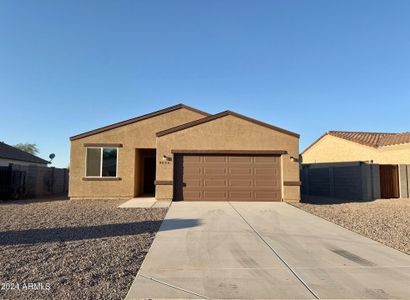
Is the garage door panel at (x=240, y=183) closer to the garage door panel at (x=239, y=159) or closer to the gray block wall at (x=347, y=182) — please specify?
the garage door panel at (x=239, y=159)

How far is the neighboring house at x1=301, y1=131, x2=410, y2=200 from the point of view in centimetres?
1837

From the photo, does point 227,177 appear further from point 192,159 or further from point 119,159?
point 119,159

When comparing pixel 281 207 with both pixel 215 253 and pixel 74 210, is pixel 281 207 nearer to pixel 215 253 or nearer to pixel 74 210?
pixel 215 253

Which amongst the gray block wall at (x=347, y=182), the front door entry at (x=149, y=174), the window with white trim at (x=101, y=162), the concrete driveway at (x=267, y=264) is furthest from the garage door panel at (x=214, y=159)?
the gray block wall at (x=347, y=182)

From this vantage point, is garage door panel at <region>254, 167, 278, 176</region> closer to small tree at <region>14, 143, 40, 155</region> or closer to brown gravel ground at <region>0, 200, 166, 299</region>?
brown gravel ground at <region>0, 200, 166, 299</region>

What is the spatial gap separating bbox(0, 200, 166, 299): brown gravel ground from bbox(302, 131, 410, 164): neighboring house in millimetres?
18409

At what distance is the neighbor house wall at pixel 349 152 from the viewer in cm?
2178

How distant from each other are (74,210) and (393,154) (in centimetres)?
2083

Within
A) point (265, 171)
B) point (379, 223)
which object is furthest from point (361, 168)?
point (379, 223)

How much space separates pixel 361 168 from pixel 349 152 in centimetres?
820

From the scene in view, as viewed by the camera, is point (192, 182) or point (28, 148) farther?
point (28, 148)

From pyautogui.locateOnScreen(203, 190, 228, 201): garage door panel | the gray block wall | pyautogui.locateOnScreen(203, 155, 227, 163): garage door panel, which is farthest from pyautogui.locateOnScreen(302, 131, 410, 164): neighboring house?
pyautogui.locateOnScreen(203, 190, 228, 201): garage door panel

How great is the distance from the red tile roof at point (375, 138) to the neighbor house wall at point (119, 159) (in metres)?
16.3

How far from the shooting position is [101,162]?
17500 millimetres
